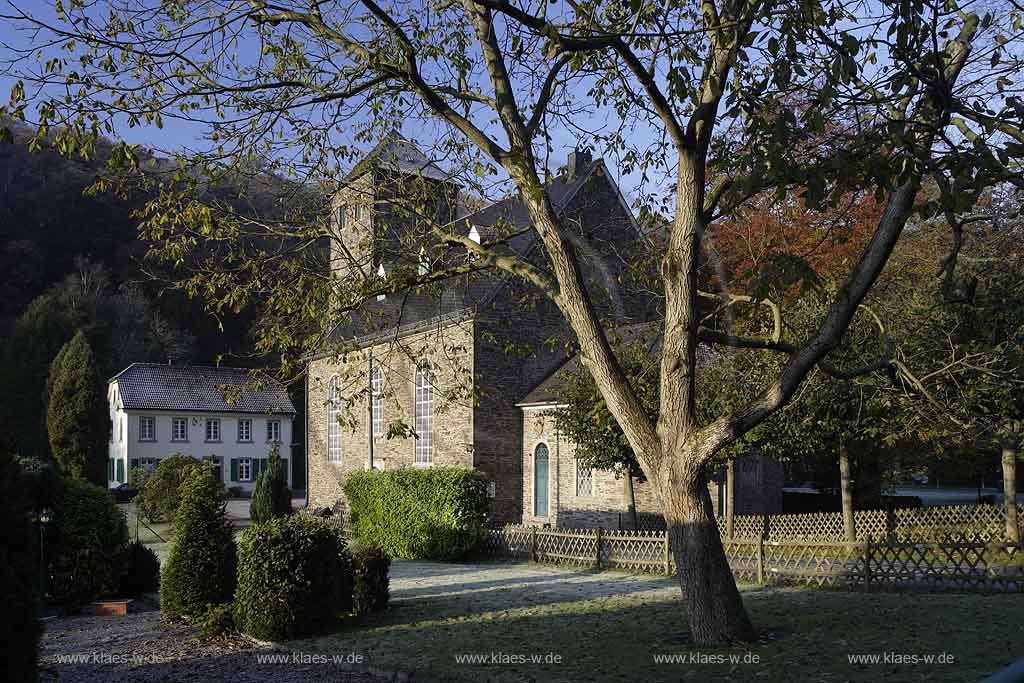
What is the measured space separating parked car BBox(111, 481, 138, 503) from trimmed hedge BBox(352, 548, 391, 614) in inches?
1547

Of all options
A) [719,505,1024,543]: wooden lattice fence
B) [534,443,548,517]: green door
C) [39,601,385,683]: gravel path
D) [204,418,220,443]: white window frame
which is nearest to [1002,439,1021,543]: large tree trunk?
[719,505,1024,543]: wooden lattice fence

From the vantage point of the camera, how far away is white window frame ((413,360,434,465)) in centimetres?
3044

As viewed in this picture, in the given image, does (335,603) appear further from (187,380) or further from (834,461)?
(187,380)

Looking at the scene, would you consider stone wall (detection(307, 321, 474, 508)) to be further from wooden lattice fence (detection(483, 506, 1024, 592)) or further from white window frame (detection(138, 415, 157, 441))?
white window frame (detection(138, 415, 157, 441))

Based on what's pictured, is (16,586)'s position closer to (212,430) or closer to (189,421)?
(189,421)

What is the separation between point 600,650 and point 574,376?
12.8 meters

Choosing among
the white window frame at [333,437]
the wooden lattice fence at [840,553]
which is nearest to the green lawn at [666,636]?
the wooden lattice fence at [840,553]

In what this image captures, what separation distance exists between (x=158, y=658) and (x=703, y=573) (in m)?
6.24

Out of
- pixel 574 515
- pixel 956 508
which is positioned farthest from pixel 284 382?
pixel 956 508

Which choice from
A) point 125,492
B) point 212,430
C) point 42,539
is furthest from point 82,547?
point 212,430

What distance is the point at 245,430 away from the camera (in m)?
59.2

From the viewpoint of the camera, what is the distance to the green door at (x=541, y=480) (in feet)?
89.7

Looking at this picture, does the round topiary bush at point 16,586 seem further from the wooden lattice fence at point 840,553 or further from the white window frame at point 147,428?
the white window frame at point 147,428

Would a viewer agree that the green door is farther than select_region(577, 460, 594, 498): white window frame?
Yes
